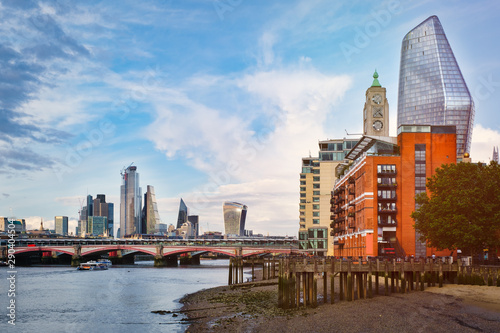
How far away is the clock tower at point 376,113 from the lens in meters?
132

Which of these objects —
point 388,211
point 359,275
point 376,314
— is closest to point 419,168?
point 388,211

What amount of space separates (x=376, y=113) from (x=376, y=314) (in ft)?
326

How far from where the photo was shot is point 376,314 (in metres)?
39.3

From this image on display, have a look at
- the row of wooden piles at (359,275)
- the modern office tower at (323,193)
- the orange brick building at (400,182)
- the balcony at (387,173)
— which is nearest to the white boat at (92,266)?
the modern office tower at (323,193)

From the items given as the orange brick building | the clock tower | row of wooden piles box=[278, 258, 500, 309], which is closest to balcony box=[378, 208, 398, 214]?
the orange brick building

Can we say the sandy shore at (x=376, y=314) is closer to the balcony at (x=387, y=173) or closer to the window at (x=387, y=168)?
the balcony at (x=387, y=173)

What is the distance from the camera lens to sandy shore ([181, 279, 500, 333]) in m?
35.0

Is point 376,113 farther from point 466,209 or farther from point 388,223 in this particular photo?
point 466,209

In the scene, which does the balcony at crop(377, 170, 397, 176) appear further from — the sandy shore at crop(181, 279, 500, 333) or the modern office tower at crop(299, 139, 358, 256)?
the modern office tower at crop(299, 139, 358, 256)

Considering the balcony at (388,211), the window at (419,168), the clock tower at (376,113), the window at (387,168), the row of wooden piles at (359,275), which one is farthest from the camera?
the clock tower at (376,113)

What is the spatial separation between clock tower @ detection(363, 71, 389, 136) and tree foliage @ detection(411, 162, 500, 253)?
66.5 metres

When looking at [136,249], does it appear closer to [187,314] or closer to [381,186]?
[381,186]

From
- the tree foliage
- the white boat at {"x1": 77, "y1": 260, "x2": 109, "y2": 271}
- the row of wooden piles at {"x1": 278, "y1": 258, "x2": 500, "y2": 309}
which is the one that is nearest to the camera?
the row of wooden piles at {"x1": 278, "y1": 258, "x2": 500, "y2": 309}

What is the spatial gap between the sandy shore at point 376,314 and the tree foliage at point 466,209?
35.6 ft
